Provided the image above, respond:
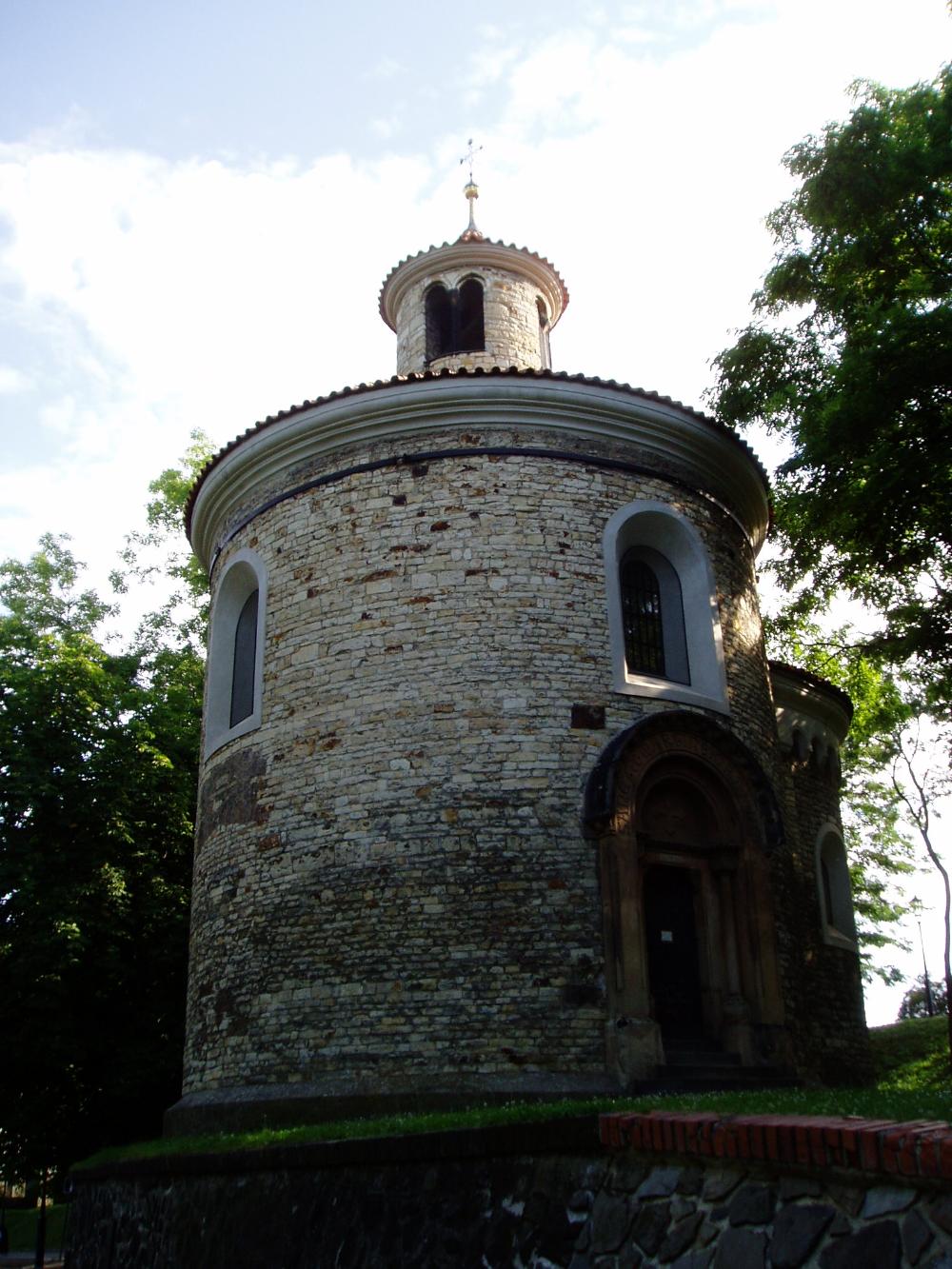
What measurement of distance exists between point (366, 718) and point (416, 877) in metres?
1.83

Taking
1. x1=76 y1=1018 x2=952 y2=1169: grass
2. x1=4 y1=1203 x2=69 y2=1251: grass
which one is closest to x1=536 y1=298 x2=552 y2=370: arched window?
x1=76 y1=1018 x2=952 y2=1169: grass

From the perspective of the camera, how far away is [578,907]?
11.3 m

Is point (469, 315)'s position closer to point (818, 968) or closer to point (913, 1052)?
point (818, 968)

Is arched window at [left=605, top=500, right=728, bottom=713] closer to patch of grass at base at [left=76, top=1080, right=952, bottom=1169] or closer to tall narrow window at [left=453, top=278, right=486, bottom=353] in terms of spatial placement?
patch of grass at base at [left=76, top=1080, right=952, bottom=1169]

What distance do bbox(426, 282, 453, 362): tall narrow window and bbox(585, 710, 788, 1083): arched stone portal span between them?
9.06m

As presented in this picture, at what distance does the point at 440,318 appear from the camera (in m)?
19.1

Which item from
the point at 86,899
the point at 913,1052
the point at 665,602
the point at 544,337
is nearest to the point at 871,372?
the point at 665,602

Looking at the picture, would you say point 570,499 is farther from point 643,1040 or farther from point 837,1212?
point 837,1212

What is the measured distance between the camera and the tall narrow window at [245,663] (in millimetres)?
14406

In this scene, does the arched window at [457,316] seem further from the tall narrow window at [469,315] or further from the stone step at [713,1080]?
the stone step at [713,1080]

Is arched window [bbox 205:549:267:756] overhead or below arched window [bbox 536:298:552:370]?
below

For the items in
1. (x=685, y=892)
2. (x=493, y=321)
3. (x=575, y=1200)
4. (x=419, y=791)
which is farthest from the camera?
(x=493, y=321)

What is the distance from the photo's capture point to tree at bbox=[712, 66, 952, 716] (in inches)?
510

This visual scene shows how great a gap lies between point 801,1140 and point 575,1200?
2107 millimetres
